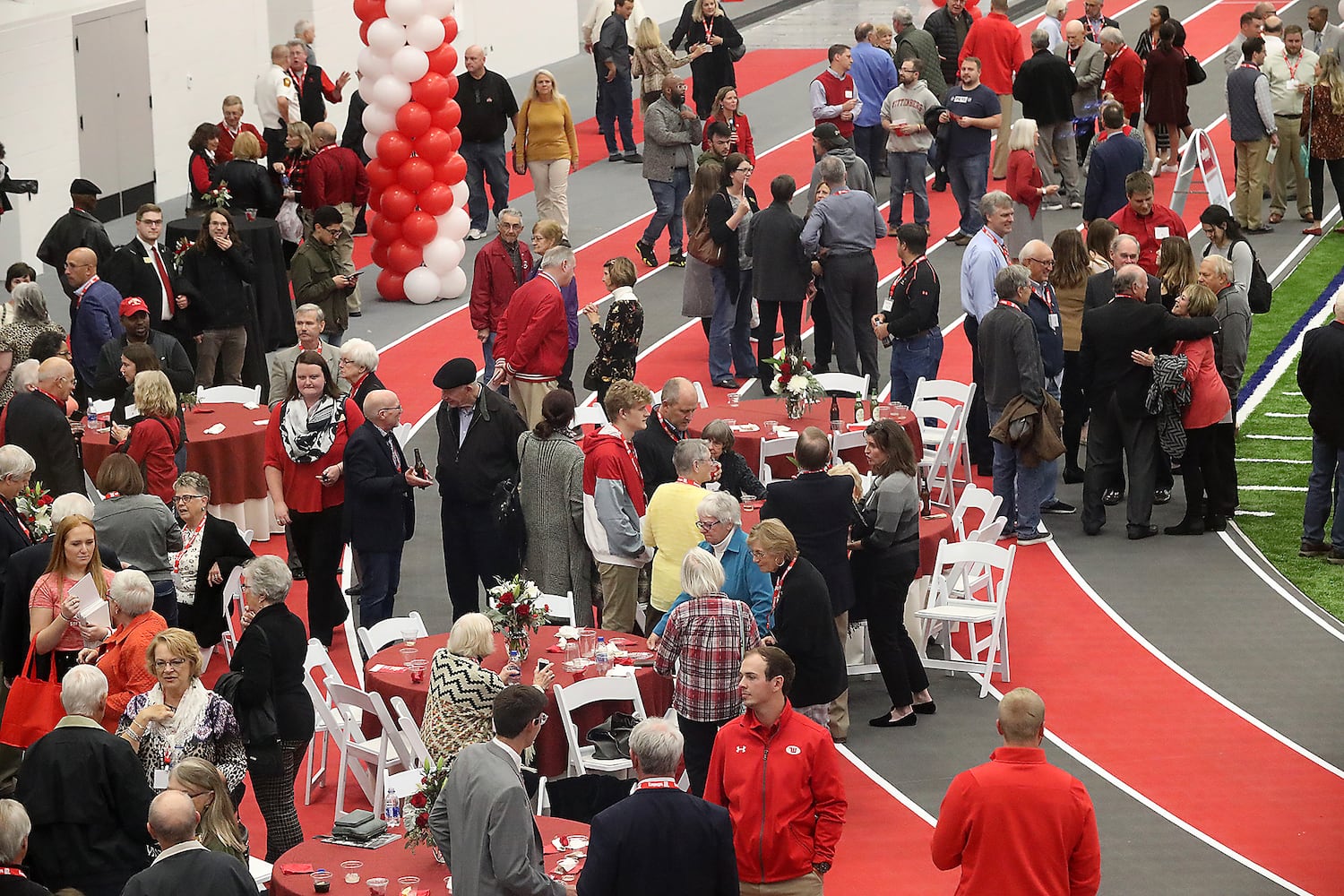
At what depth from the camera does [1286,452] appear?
49.4 feet

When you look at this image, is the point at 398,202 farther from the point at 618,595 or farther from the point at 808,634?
the point at 808,634

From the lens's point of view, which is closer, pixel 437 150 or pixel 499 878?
pixel 499 878

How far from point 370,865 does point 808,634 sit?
2374 mm

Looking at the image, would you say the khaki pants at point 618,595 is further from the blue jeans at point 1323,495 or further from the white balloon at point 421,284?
the white balloon at point 421,284

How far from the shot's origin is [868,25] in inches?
809

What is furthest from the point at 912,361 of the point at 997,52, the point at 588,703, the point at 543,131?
the point at 997,52

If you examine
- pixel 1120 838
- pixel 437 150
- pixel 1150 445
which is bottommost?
pixel 1120 838

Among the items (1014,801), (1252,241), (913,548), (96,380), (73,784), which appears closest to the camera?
(1014,801)

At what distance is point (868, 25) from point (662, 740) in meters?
15.4

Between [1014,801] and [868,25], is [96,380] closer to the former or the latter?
[1014,801]

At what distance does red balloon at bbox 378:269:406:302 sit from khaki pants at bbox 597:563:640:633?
28.2ft

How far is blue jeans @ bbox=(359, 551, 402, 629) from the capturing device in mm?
11180

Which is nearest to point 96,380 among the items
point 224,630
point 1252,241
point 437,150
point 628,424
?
point 224,630

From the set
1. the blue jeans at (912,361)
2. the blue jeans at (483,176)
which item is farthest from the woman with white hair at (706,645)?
the blue jeans at (483,176)
